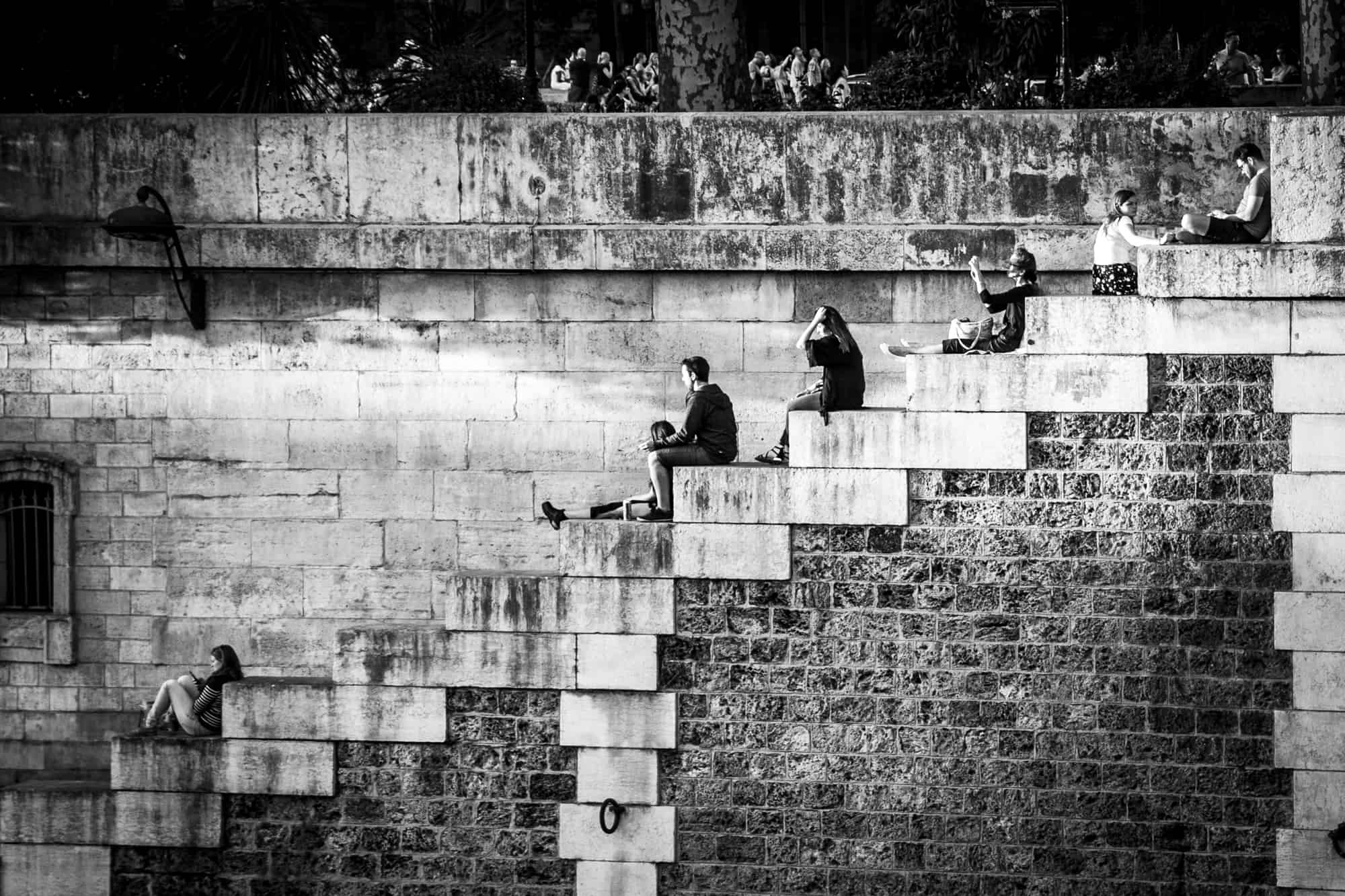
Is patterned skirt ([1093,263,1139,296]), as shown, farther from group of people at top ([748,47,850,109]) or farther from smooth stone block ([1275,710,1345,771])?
group of people at top ([748,47,850,109])

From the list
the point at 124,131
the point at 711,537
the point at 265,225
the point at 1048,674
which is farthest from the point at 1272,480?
the point at 124,131

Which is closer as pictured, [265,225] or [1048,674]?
[1048,674]

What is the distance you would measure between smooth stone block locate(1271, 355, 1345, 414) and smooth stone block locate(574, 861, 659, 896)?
15.5 ft

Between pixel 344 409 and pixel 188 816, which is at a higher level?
pixel 344 409

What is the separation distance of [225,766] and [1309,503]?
6.82m

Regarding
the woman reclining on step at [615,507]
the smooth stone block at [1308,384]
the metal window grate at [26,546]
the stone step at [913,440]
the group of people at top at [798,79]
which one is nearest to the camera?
the smooth stone block at [1308,384]

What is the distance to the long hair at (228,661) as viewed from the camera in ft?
40.5

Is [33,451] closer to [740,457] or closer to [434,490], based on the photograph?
[434,490]

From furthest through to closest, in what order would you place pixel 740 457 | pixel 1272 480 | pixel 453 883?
pixel 740 457 < pixel 453 883 < pixel 1272 480

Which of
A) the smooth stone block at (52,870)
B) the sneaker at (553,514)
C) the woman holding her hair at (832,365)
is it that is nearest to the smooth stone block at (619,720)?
the sneaker at (553,514)

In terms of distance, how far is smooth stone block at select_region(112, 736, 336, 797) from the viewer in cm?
1198

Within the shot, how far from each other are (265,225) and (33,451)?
239 cm

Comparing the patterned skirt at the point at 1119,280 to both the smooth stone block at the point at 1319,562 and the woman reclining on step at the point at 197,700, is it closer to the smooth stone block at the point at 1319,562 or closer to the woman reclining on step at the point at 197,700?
the smooth stone block at the point at 1319,562

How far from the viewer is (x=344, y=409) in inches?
525
